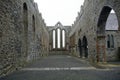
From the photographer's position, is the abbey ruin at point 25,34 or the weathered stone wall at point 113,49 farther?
the weathered stone wall at point 113,49

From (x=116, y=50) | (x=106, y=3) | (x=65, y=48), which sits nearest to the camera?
(x=106, y=3)

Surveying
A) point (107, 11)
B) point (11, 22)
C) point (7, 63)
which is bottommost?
point (7, 63)

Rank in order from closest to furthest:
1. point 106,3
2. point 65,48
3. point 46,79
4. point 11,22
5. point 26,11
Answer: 1. point 46,79
2. point 11,22
3. point 106,3
4. point 26,11
5. point 65,48

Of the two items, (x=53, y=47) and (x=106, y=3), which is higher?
(x=106, y=3)

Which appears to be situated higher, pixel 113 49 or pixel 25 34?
pixel 25 34

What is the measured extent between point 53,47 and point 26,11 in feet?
87.9

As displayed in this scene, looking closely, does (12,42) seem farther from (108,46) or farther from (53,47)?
(53,47)

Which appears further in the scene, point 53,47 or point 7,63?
point 53,47

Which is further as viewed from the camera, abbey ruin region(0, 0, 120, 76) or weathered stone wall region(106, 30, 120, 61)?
weathered stone wall region(106, 30, 120, 61)

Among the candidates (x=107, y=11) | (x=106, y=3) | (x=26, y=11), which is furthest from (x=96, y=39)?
(x=26, y=11)

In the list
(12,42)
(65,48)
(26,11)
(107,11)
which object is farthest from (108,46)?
(65,48)

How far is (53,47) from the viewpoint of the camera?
37.4 m

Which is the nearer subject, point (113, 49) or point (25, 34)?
point (25, 34)

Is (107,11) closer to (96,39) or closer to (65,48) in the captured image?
(96,39)
